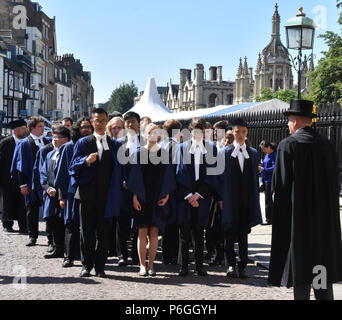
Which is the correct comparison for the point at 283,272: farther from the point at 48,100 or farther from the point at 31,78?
the point at 48,100

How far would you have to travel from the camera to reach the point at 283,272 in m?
5.32

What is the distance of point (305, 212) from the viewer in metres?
5.23

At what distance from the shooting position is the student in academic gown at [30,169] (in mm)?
9852

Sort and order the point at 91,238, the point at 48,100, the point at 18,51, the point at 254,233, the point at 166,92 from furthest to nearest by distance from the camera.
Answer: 1. the point at 166,92
2. the point at 48,100
3. the point at 18,51
4. the point at 254,233
5. the point at 91,238

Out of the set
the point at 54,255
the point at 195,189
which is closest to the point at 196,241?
the point at 195,189

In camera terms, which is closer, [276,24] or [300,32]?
[300,32]

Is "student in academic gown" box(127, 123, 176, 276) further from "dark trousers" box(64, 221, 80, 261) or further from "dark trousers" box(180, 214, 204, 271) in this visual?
"dark trousers" box(64, 221, 80, 261)

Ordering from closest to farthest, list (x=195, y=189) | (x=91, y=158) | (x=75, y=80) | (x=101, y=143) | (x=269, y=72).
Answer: (x=91, y=158), (x=101, y=143), (x=195, y=189), (x=75, y=80), (x=269, y=72)

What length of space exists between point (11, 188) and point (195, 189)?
544cm

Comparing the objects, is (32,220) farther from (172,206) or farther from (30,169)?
(172,206)

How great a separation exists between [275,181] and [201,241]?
263cm

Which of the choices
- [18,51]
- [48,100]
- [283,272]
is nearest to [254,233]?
[283,272]

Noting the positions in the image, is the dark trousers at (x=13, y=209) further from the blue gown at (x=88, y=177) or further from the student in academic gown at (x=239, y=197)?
the student in academic gown at (x=239, y=197)

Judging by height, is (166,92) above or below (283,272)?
above
